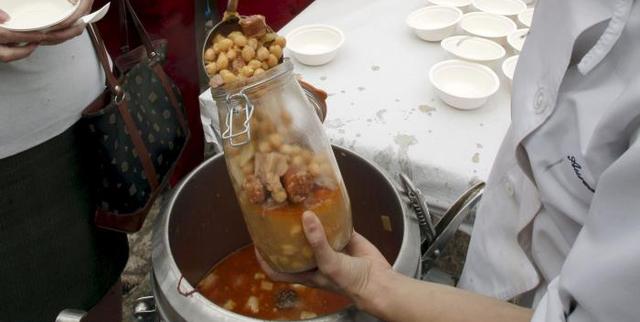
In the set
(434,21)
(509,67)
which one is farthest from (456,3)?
(509,67)

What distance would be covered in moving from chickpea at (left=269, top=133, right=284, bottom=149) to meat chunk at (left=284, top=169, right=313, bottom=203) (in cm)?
4

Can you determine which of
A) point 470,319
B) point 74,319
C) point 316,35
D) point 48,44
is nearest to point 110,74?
point 48,44

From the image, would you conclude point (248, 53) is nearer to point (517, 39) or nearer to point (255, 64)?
point (255, 64)

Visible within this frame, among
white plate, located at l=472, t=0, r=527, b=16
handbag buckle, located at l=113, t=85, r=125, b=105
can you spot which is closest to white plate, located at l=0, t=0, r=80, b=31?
handbag buckle, located at l=113, t=85, r=125, b=105

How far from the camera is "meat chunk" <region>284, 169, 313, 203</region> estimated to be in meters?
0.66

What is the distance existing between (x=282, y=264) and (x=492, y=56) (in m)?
0.90

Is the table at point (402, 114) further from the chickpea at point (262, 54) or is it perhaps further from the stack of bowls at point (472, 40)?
the chickpea at point (262, 54)

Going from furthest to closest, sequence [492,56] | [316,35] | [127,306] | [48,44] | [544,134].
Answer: [127,306], [316,35], [492,56], [48,44], [544,134]

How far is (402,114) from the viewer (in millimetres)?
1186

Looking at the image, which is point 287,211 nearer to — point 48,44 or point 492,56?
point 48,44

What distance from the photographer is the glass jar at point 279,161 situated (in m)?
0.65

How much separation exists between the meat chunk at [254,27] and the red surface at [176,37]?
80 cm

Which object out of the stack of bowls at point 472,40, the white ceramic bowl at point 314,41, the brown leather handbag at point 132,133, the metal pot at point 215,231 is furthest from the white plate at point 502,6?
the brown leather handbag at point 132,133

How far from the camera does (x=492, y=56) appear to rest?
1.32 m
